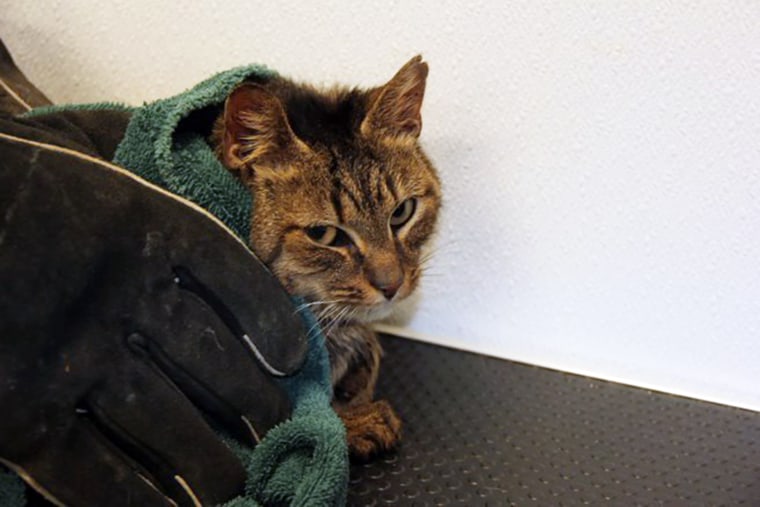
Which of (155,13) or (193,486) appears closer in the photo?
(193,486)

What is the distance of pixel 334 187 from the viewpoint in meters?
0.89

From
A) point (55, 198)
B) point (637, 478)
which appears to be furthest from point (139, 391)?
point (637, 478)

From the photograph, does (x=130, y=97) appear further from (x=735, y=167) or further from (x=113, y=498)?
(x=735, y=167)

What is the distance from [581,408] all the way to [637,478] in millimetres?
173

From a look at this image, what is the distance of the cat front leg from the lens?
983 mm

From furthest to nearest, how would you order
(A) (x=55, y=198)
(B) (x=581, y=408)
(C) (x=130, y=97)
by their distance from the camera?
(C) (x=130, y=97) → (B) (x=581, y=408) → (A) (x=55, y=198)

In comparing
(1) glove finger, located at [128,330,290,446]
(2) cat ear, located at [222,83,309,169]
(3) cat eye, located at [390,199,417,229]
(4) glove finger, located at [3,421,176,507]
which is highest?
(2) cat ear, located at [222,83,309,169]

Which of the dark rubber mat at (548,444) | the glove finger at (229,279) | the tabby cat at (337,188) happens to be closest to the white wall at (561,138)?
the dark rubber mat at (548,444)

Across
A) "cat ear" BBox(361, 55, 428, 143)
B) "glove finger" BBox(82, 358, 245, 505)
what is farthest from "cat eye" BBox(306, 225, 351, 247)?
"glove finger" BBox(82, 358, 245, 505)

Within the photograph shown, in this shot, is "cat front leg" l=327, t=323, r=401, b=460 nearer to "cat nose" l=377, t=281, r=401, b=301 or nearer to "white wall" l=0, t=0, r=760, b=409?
"cat nose" l=377, t=281, r=401, b=301

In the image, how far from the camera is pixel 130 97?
126 cm

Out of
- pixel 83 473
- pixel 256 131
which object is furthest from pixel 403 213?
pixel 83 473

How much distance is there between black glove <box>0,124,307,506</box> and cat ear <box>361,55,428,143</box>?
26 cm

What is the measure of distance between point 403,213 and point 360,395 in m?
0.29
